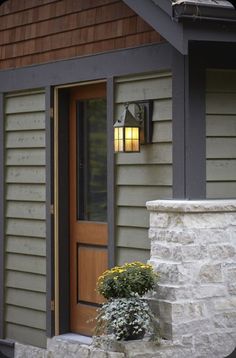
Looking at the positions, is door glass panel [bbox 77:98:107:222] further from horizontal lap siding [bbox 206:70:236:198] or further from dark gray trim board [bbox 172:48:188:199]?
horizontal lap siding [bbox 206:70:236:198]

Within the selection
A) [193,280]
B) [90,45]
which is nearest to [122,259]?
[193,280]

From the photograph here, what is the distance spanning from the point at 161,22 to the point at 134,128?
1.03 metres

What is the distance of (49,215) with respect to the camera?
8.35 meters

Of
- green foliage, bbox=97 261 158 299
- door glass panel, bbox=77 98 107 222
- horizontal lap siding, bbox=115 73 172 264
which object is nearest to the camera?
green foliage, bbox=97 261 158 299

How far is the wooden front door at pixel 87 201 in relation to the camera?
7992 millimetres

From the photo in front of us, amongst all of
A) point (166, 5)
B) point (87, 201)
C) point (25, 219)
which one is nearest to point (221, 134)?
point (166, 5)

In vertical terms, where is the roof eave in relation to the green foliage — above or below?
above

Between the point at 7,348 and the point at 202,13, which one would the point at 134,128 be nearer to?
the point at 202,13

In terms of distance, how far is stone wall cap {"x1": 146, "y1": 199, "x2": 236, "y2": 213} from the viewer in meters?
6.67

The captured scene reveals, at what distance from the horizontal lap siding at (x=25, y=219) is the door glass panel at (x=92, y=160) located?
0.42 meters

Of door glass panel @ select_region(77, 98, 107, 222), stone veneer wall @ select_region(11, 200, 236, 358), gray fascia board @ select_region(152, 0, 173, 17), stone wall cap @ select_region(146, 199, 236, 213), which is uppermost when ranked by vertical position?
gray fascia board @ select_region(152, 0, 173, 17)

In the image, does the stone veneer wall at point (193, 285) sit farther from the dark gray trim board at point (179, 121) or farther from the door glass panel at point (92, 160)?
the door glass panel at point (92, 160)

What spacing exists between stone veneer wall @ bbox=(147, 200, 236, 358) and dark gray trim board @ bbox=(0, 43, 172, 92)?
4.03 feet

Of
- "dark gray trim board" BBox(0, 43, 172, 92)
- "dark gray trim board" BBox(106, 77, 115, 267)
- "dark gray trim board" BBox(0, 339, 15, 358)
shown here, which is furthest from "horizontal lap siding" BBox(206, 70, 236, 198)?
"dark gray trim board" BBox(0, 339, 15, 358)
